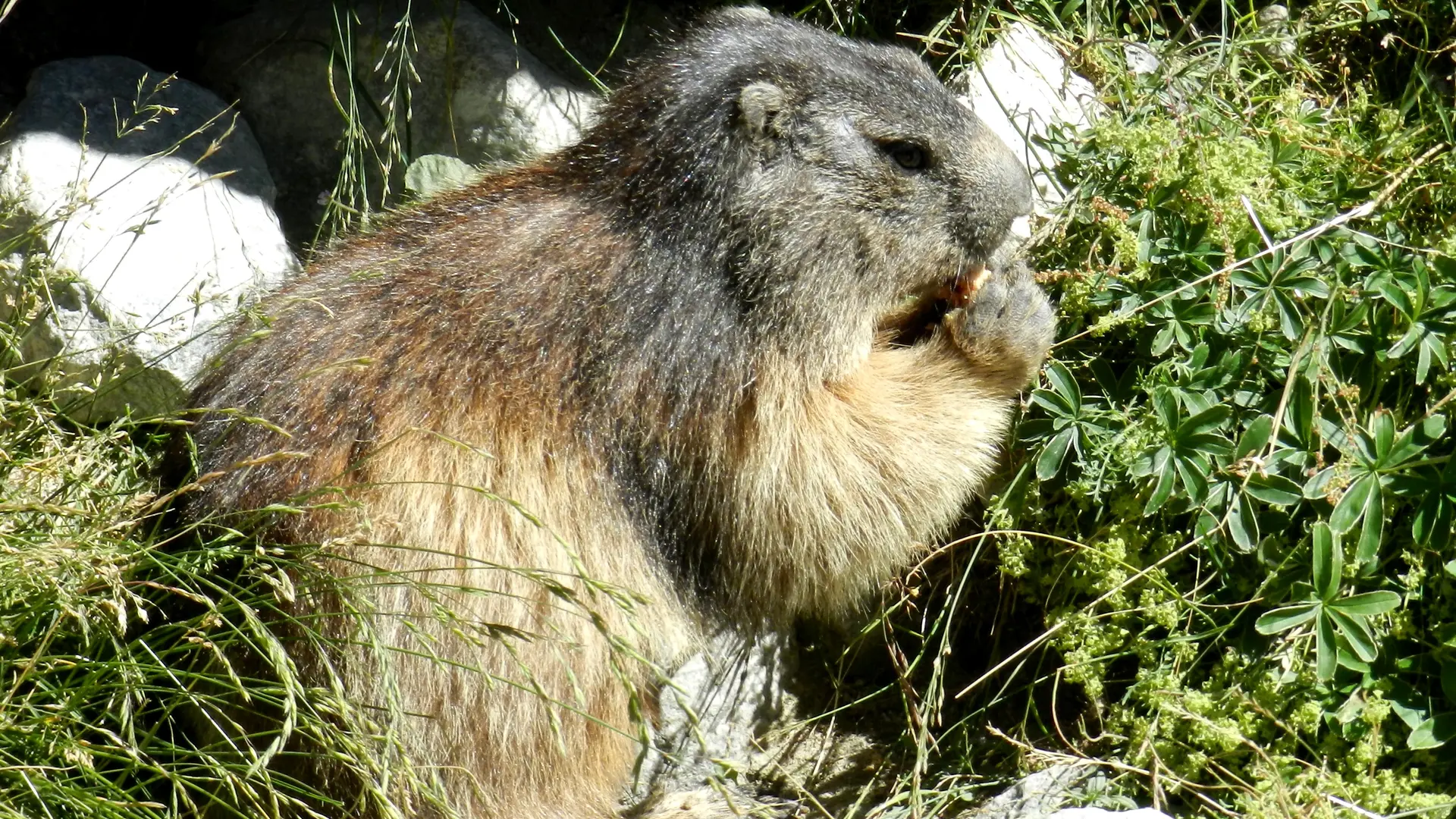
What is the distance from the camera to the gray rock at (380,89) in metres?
6.00

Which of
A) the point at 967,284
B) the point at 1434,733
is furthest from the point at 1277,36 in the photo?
the point at 1434,733

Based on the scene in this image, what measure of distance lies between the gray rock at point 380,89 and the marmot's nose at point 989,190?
86.6 inches

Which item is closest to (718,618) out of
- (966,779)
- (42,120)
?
(966,779)

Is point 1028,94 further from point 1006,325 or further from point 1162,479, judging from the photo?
point 1162,479

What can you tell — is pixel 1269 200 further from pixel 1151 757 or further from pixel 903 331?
pixel 1151 757

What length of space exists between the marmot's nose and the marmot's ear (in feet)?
2.11

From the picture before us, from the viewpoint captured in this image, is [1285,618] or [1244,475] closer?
[1285,618]

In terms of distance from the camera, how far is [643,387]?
4.12 meters

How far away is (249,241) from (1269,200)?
4128 millimetres

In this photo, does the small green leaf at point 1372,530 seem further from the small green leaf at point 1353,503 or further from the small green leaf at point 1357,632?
the small green leaf at point 1357,632

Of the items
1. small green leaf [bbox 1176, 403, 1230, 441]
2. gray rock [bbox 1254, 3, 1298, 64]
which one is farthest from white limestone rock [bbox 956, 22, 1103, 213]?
small green leaf [bbox 1176, 403, 1230, 441]

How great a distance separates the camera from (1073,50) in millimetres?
5734

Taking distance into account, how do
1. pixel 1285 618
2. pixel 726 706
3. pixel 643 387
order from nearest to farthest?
1. pixel 1285 618
2. pixel 643 387
3. pixel 726 706

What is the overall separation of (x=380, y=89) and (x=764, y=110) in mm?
2631
